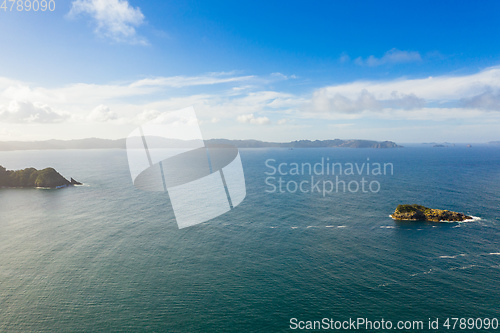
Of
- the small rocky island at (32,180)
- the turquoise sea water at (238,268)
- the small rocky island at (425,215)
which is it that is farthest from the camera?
the small rocky island at (32,180)

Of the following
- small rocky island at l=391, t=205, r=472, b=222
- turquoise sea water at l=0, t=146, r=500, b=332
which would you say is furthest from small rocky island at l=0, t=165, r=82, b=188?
small rocky island at l=391, t=205, r=472, b=222

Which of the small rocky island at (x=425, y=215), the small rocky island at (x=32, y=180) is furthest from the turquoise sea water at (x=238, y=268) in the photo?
the small rocky island at (x=32, y=180)

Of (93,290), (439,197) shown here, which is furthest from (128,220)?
(439,197)

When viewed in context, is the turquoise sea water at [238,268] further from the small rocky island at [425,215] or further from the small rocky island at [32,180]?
the small rocky island at [32,180]

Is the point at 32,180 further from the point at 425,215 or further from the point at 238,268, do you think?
the point at 425,215

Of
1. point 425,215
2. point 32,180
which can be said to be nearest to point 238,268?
point 425,215

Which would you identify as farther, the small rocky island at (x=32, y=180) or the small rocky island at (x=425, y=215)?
the small rocky island at (x=32, y=180)

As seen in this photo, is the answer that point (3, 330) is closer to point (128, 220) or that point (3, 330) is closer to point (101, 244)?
point (101, 244)
